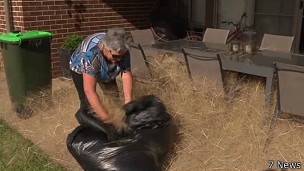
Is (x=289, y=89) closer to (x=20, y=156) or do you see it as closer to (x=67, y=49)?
(x=20, y=156)

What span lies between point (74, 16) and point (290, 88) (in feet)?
Answer: 15.8

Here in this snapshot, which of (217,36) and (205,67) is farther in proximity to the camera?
(217,36)

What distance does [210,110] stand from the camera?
4.91 meters

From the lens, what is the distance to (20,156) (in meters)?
4.49

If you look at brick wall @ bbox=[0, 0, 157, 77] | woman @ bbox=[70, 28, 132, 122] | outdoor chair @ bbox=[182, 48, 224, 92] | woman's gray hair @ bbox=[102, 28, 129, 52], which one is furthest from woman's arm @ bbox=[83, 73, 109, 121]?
brick wall @ bbox=[0, 0, 157, 77]

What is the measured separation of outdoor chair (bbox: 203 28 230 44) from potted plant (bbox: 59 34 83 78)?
2.12m

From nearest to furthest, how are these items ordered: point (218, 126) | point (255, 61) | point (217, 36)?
1. point (218, 126)
2. point (255, 61)
3. point (217, 36)

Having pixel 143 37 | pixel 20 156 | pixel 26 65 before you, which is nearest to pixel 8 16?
pixel 26 65

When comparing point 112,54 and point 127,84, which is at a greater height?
point 112,54

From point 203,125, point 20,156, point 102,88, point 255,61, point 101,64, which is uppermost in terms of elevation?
point 101,64

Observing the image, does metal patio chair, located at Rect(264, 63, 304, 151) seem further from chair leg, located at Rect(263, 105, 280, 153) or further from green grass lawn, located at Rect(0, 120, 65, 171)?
green grass lawn, located at Rect(0, 120, 65, 171)

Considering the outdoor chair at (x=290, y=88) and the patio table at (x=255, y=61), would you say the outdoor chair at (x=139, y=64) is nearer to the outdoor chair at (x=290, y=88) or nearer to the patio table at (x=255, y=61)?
the patio table at (x=255, y=61)

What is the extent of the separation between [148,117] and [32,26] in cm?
399

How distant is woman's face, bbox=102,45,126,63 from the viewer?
12.2 feet
